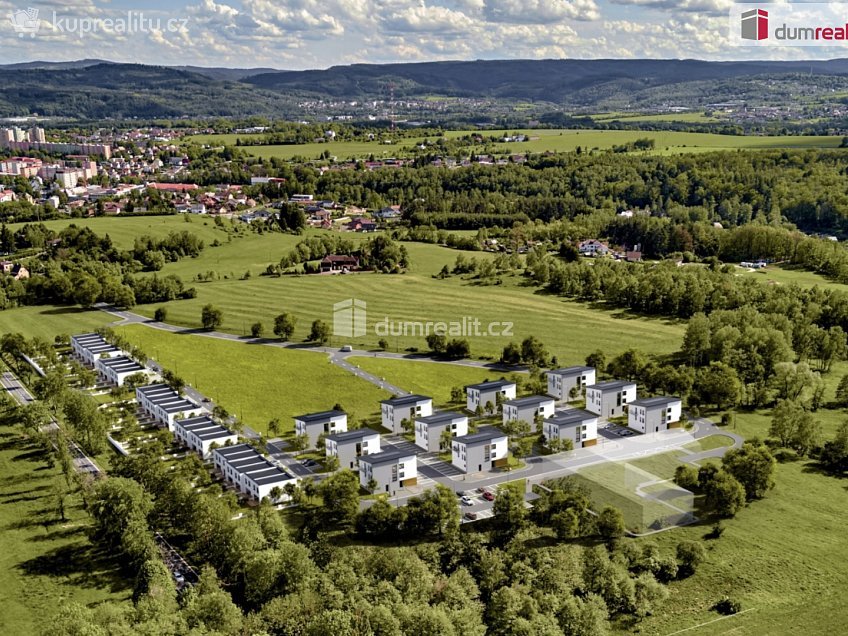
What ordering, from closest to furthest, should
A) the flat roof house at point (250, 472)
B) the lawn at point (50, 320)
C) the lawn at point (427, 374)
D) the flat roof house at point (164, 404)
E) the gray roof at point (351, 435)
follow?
1. the flat roof house at point (250, 472)
2. the gray roof at point (351, 435)
3. the flat roof house at point (164, 404)
4. the lawn at point (427, 374)
5. the lawn at point (50, 320)

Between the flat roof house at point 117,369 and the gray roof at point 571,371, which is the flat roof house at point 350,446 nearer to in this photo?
the gray roof at point 571,371

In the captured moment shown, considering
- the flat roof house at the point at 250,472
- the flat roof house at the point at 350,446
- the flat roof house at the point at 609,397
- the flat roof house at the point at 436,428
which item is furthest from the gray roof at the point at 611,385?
the flat roof house at the point at 250,472

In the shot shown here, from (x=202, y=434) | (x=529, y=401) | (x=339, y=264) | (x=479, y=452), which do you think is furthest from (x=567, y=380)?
(x=339, y=264)

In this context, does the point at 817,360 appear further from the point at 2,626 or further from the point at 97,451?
the point at 2,626

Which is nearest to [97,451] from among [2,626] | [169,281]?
[2,626]

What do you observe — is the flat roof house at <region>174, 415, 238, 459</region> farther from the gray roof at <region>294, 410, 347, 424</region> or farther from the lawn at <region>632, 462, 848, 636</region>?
the lawn at <region>632, 462, 848, 636</region>

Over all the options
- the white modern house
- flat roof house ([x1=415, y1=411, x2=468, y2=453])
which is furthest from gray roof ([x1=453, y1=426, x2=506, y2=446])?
the white modern house
